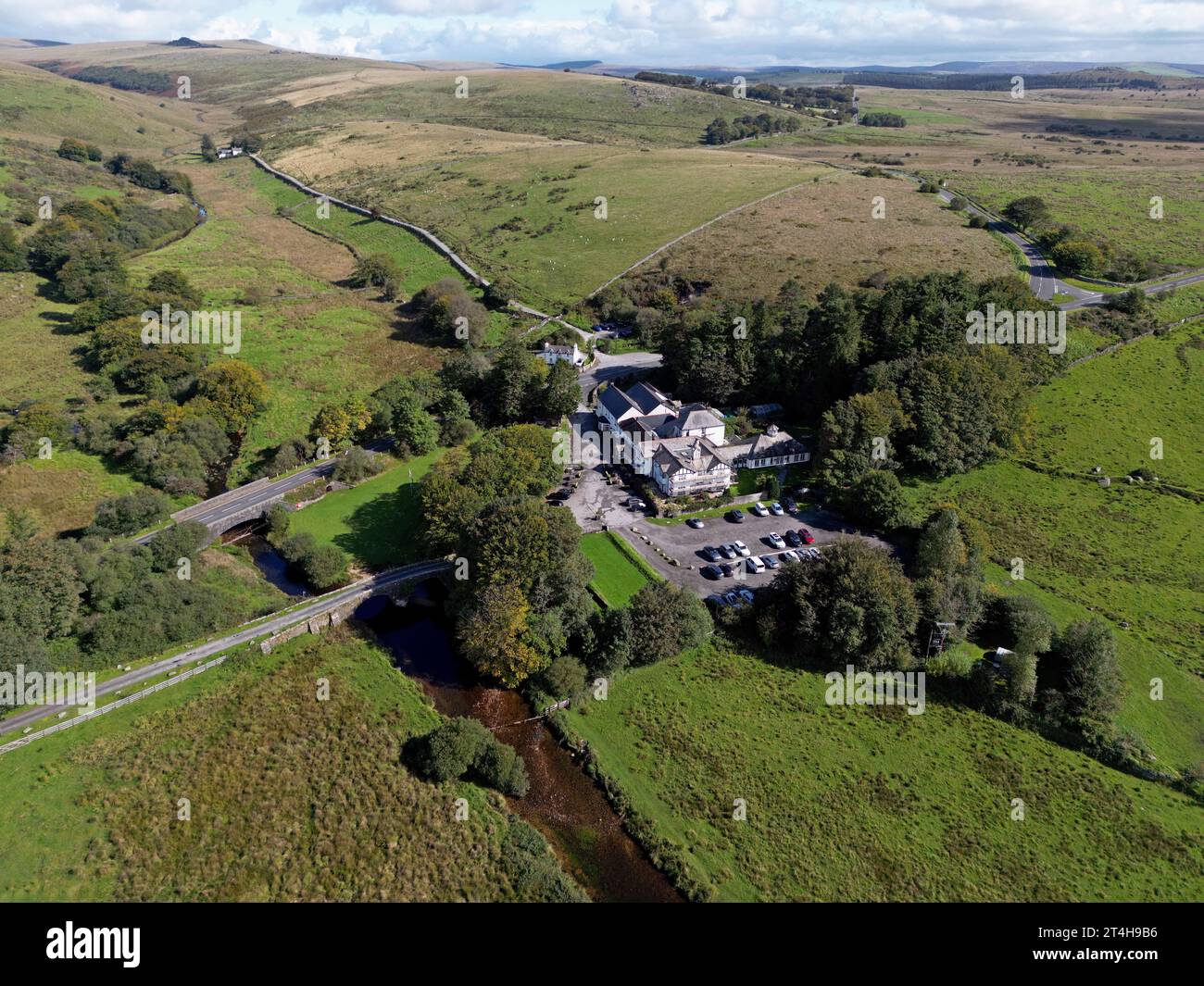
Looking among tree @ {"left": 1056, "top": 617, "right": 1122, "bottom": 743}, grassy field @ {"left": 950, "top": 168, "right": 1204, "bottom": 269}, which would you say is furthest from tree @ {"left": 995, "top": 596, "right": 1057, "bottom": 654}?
grassy field @ {"left": 950, "top": 168, "right": 1204, "bottom": 269}

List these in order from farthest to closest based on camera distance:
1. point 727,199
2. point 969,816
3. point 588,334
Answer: point 727,199
point 588,334
point 969,816

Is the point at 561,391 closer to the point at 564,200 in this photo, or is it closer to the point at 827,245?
the point at 827,245

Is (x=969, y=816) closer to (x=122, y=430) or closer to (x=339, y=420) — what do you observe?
(x=339, y=420)

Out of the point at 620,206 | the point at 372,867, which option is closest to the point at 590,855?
the point at 372,867

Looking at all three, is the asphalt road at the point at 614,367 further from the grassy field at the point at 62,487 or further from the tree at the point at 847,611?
the grassy field at the point at 62,487

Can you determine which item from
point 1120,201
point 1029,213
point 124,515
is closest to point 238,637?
point 124,515

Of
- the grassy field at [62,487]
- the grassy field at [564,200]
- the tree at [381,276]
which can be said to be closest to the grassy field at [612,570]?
the grassy field at [62,487]
